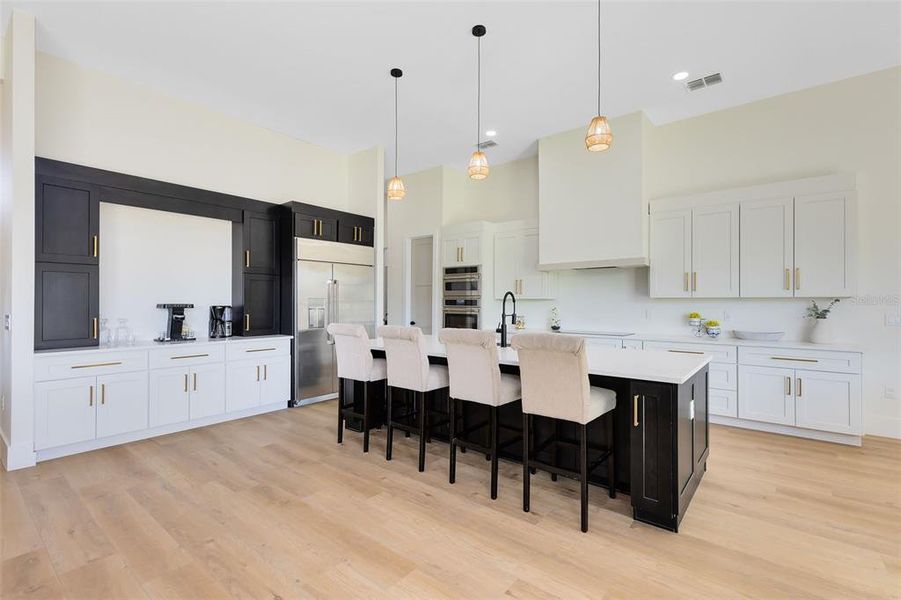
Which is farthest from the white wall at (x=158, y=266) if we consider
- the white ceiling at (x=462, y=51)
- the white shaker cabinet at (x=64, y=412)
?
the white ceiling at (x=462, y=51)

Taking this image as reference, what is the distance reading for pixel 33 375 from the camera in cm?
315

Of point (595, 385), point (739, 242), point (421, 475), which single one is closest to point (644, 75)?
point (739, 242)

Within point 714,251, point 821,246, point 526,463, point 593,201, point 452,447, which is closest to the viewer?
point 526,463

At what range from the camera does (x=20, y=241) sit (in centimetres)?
310

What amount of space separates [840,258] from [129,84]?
685cm

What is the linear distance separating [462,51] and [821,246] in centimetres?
371

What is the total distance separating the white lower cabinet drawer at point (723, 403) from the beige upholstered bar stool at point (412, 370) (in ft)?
9.34

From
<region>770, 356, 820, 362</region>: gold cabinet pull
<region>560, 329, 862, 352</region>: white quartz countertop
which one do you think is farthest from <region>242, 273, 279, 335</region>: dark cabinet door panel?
<region>770, 356, 820, 362</region>: gold cabinet pull

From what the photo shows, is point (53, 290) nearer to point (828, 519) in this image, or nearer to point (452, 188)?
point (452, 188)

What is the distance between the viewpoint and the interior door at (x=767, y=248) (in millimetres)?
4043

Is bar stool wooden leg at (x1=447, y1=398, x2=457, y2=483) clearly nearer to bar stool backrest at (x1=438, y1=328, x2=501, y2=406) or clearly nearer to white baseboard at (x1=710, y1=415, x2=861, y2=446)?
bar stool backrest at (x1=438, y1=328, x2=501, y2=406)

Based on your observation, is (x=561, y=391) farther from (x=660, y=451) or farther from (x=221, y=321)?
(x=221, y=321)

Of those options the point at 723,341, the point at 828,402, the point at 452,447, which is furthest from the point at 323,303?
the point at 828,402

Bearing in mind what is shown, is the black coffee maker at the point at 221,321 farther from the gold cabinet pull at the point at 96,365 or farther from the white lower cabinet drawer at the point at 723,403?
the white lower cabinet drawer at the point at 723,403
